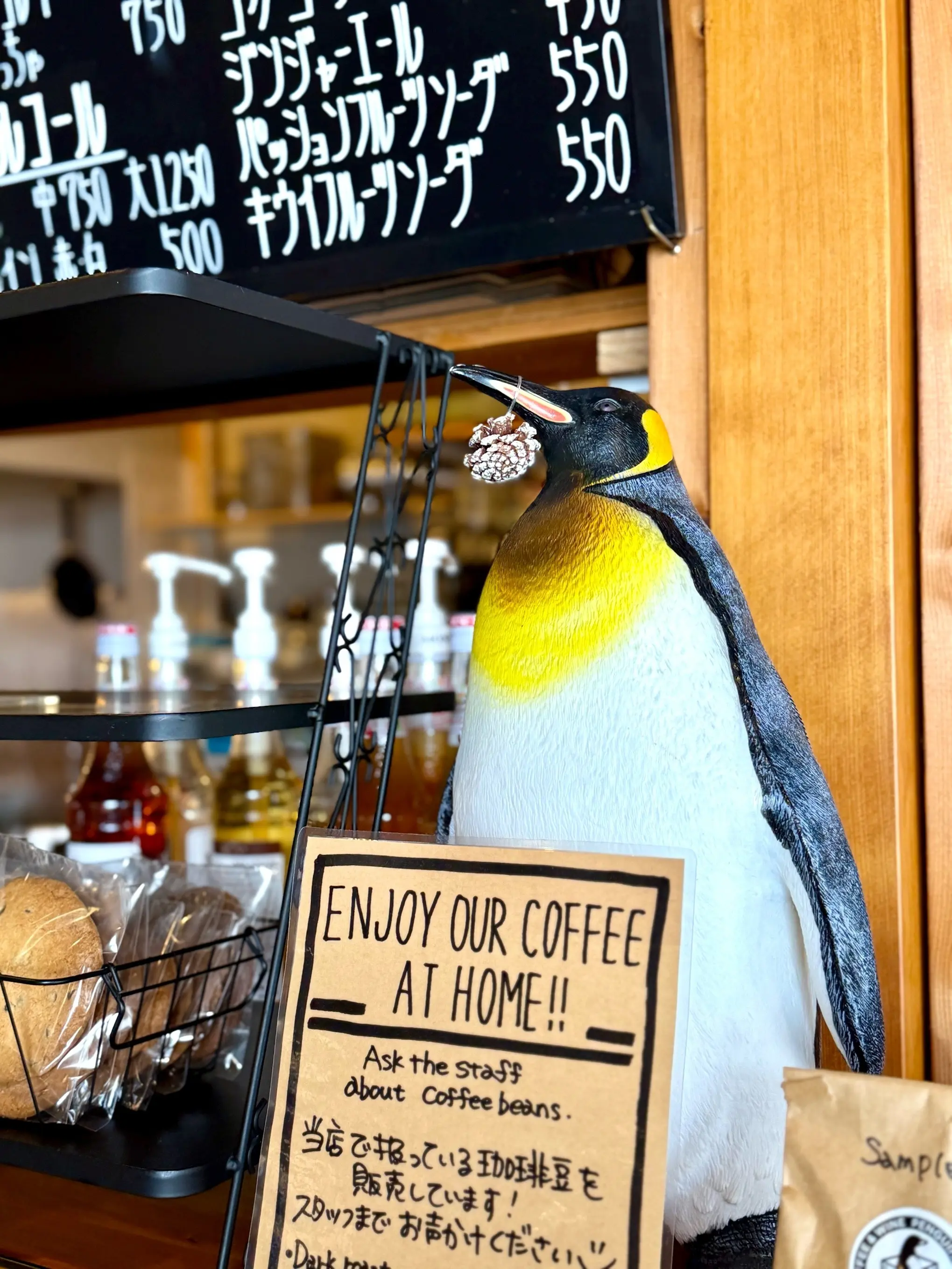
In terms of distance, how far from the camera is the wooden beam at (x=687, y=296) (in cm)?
86

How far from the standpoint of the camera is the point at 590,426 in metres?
0.68

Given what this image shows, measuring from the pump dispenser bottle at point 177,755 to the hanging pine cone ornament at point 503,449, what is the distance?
44 centimetres

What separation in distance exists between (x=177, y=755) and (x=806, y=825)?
2.67ft

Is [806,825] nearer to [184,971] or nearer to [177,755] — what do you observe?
[184,971]

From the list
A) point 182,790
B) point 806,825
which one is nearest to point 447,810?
point 806,825

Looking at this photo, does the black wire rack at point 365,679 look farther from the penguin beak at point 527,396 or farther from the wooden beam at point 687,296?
the wooden beam at point 687,296

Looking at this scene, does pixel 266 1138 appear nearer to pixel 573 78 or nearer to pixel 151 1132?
pixel 151 1132

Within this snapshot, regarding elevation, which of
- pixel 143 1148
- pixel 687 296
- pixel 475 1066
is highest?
pixel 687 296

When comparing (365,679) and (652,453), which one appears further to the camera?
(365,679)

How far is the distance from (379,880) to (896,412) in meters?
0.49

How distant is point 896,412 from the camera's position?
793 millimetres

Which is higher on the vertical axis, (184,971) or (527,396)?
(527,396)

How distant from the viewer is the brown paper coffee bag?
1.57 feet

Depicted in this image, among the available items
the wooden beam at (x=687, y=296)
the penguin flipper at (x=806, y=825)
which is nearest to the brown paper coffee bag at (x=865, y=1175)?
the penguin flipper at (x=806, y=825)
